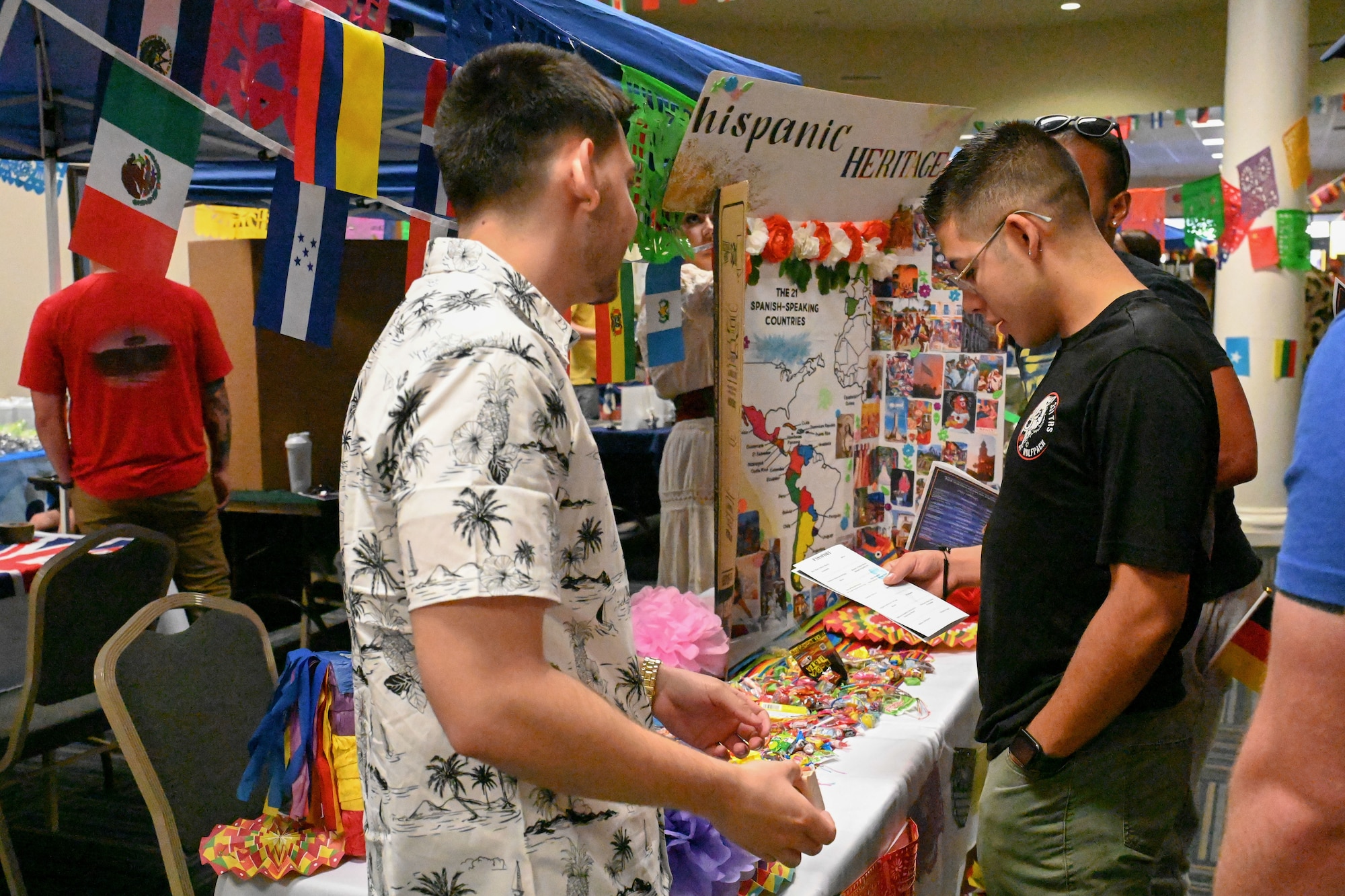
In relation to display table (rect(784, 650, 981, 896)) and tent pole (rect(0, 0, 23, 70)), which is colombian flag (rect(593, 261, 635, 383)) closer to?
display table (rect(784, 650, 981, 896))

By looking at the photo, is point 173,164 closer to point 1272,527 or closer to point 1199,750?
Result: point 1199,750

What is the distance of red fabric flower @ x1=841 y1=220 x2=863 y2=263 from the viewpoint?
Answer: 251 centimetres

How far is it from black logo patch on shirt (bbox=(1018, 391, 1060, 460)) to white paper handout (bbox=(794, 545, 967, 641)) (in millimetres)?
652

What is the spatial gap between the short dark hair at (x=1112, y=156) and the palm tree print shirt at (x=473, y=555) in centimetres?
146

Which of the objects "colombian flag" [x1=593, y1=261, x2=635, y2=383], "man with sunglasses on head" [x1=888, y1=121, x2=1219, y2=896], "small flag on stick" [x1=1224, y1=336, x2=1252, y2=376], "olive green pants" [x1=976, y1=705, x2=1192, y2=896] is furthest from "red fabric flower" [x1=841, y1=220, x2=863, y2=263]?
"small flag on stick" [x1=1224, y1=336, x2=1252, y2=376]

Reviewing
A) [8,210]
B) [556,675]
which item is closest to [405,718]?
[556,675]

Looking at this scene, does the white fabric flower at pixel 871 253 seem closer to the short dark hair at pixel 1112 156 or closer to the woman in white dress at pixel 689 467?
the woman in white dress at pixel 689 467

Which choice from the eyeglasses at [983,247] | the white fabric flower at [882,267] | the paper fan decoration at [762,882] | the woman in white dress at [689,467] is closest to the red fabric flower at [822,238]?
the white fabric flower at [882,267]

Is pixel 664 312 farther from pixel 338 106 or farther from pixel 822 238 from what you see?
pixel 338 106

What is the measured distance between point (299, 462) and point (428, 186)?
2.98 m

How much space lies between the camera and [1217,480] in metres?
1.37

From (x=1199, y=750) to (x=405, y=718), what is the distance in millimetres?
1759

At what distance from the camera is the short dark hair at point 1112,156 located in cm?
195

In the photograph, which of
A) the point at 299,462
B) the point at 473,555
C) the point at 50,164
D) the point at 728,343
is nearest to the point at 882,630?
the point at 728,343
